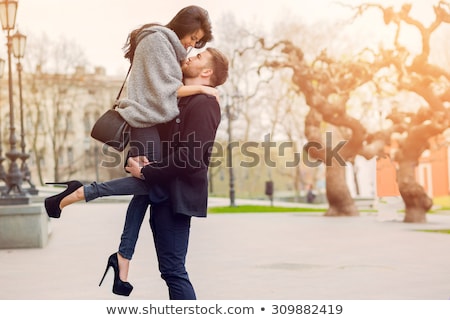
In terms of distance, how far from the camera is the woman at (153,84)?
3574mm

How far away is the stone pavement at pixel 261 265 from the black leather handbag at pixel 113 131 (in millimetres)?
2494

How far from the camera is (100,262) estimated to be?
28.1ft

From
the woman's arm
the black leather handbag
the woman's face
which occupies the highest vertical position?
the woman's face

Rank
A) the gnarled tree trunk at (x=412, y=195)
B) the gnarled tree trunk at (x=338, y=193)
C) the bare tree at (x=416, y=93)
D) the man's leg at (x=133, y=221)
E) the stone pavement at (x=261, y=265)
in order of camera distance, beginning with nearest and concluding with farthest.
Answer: the man's leg at (x=133, y=221) → the stone pavement at (x=261, y=265) → the bare tree at (x=416, y=93) → the gnarled tree trunk at (x=412, y=195) → the gnarled tree trunk at (x=338, y=193)

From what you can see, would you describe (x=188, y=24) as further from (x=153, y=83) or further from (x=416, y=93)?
(x=416, y=93)

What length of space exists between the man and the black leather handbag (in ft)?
0.51

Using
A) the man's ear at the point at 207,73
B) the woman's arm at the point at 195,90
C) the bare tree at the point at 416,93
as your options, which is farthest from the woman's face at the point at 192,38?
the bare tree at the point at 416,93

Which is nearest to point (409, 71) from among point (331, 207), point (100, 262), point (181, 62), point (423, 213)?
point (423, 213)

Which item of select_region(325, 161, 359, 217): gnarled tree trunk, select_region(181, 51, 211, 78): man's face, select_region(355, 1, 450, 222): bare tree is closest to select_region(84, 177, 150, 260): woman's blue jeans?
select_region(181, 51, 211, 78): man's face

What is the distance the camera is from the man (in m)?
3.43

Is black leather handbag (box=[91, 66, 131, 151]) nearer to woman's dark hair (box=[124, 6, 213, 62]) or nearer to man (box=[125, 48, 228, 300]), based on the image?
man (box=[125, 48, 228, 300])

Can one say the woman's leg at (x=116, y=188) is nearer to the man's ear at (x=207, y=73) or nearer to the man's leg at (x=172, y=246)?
the man's leg at (x=172, y=246)

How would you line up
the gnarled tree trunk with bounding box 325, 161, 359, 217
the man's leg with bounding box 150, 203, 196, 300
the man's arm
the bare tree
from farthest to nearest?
the gnarled tree trunk with bounding box 325, 161, 359, 217, the bare tree, the man's leg with bounding box 150, 203, 196, 300, the man's arm
